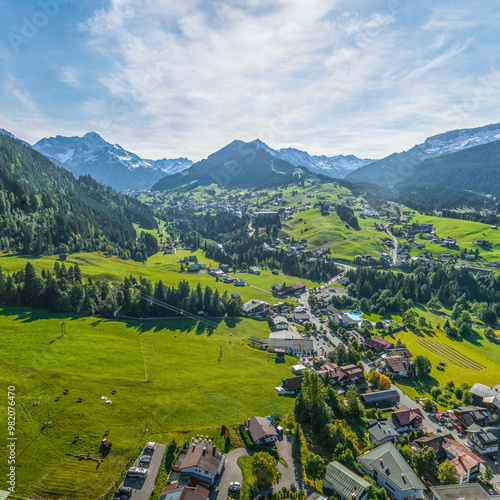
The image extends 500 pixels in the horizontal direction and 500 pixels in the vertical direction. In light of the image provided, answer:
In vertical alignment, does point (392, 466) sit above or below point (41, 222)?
below

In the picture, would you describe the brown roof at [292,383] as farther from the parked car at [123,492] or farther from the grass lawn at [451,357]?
the parked car at [123,492]

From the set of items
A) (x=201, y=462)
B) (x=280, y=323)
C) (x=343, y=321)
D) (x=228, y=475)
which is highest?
(x=201, y=462)

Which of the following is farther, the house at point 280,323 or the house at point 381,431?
the house at point 280,323

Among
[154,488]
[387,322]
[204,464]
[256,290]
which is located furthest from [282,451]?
[256,290]

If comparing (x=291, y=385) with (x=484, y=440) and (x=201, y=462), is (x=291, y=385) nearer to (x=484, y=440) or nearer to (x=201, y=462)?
(x=201, y=462)

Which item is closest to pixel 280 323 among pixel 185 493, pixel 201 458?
pixel 201 458

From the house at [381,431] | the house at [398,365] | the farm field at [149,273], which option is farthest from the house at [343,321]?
the house at [381,431]

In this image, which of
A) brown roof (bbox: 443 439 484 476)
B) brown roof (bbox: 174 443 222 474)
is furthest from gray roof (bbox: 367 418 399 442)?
brown roof (bbox: 174 443 222 474)
